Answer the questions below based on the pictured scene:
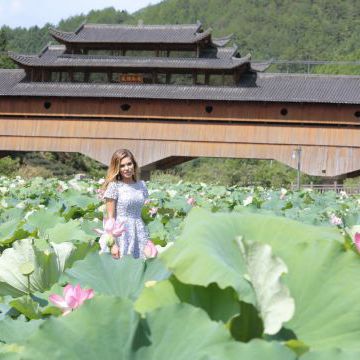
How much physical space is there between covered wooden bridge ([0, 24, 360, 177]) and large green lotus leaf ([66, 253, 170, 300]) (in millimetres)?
21728

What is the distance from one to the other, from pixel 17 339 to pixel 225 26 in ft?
267

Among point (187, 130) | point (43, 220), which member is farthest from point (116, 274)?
point (187, 130)

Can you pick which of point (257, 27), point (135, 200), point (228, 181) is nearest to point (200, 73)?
point (228, 181)

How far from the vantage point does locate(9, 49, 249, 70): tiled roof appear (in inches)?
942

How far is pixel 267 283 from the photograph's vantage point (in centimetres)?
55

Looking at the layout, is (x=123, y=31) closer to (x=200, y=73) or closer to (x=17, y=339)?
(x=200, y=73)

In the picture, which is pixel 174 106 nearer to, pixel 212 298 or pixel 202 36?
pixel 202 36

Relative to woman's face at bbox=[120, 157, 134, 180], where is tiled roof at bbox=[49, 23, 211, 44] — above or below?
below

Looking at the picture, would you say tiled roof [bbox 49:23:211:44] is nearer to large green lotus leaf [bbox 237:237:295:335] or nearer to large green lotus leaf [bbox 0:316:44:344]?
large green lotus leaf [bbox 0:316:44:344]

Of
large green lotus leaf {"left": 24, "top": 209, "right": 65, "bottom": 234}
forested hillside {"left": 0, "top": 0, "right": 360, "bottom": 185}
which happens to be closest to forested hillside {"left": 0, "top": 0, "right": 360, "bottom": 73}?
forested hillside {"left": 0, "top": 0, "right": 360, "bottom": 185}

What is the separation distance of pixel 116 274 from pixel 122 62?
23587mm

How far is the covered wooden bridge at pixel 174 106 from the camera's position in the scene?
2284 centimetres

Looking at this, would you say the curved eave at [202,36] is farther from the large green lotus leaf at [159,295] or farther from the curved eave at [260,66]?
the large green lotus leaf at [159,295]

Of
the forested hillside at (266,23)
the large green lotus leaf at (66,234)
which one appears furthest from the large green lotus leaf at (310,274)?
the forested hillside at (266,23)
